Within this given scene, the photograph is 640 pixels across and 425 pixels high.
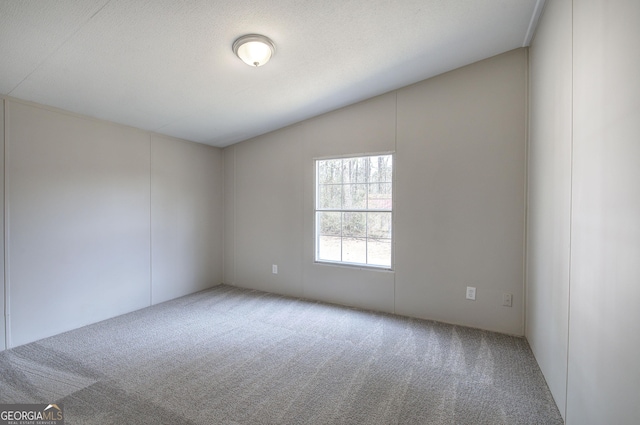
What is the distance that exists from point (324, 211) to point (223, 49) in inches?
86.7

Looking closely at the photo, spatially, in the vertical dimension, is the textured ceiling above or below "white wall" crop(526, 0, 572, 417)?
above

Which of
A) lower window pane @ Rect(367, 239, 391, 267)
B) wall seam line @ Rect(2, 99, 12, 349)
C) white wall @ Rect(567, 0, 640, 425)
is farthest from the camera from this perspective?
lower window pane @ Rect(367, 239, 391, 267)

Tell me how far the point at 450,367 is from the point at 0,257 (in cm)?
385

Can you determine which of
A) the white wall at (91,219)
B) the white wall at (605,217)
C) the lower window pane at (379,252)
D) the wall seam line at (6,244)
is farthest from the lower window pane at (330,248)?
the wall seam line at (6,244)

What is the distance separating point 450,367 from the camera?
224cm

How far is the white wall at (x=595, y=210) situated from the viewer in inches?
42.3

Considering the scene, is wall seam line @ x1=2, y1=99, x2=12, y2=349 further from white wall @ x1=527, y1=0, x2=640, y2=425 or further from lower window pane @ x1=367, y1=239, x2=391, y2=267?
white wall @ x1=527, y1=0, x2=640, y2=425

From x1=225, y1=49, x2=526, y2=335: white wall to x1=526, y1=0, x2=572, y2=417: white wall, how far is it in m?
0.22

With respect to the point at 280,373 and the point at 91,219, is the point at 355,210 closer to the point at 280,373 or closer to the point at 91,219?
the point at 280,373

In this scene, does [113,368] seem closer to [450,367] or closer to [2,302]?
[2,302]

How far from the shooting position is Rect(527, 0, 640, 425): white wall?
3.52 ft

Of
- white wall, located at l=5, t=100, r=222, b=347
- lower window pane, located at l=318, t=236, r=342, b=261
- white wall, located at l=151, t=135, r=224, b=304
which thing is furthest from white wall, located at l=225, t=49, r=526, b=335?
white wall, located at l=5, t=100, r=222, b=347

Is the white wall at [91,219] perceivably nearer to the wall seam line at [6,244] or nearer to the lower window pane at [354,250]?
the wall seam line at [6,244]

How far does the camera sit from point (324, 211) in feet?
12.6
